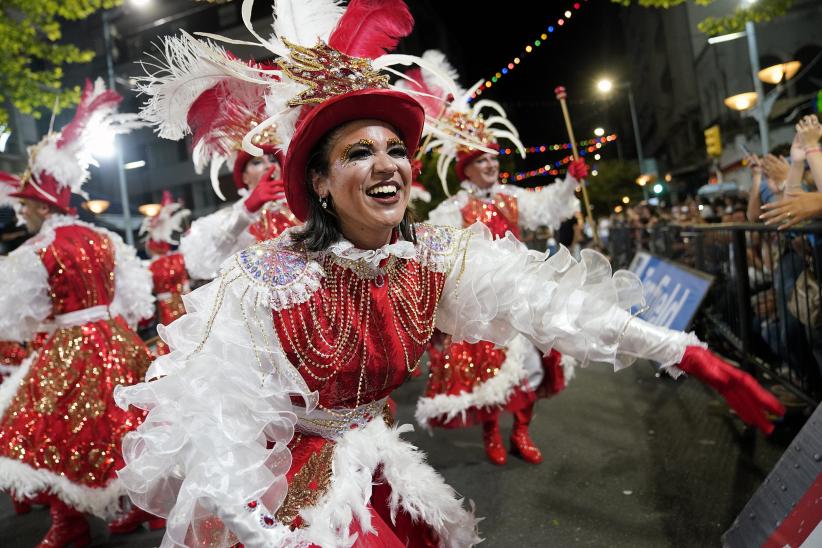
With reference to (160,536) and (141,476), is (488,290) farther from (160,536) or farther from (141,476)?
(160,536)

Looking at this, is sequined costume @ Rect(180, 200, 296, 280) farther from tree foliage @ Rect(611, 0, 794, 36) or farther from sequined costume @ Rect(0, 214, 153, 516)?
tree foliage @ Rect(611, 0, 794, 36)

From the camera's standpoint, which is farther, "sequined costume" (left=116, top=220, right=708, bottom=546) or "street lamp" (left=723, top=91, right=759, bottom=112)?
"street lamp" (left=723, top=91, right=759, bottom=112)

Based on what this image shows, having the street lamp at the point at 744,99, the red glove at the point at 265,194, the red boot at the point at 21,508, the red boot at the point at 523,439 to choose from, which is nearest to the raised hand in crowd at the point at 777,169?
the red boot at the point at 523,439

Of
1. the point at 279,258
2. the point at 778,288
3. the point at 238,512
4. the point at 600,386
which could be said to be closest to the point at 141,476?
the point at 238,512

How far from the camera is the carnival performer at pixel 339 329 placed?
1647 mm

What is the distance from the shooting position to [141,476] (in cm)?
164

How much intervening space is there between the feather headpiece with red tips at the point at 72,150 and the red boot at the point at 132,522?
7.01ft

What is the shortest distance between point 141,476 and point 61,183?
310 cm

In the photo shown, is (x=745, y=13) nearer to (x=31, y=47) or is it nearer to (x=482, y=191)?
(x=482, y=191)

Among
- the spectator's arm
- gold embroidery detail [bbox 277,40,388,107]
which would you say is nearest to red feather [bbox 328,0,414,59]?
gold embroidery detail [bbox 277,40,388,107]

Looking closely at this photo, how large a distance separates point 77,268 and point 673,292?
16.2ft

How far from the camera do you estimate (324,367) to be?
191 cm

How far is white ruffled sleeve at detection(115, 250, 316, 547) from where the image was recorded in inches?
60.4

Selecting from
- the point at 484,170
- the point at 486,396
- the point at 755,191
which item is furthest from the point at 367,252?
the point at 755,191
